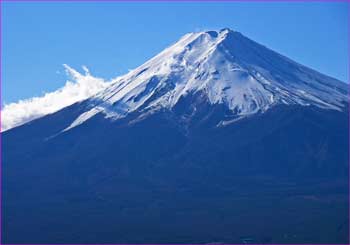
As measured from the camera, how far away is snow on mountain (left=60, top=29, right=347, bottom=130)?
343 feet

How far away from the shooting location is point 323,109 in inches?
4008

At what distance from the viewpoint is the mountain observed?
217 feet

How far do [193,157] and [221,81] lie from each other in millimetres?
21855

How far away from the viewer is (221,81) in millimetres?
109312

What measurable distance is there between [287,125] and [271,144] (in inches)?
179

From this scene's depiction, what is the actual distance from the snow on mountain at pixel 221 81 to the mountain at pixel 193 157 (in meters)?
0.28

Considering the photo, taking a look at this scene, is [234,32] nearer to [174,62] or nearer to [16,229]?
[174,62]

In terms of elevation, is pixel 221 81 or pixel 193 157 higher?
pixel 221 81

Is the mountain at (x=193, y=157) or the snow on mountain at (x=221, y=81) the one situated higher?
the snow on mountain at (x=221, y=81)

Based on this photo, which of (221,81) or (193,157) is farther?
(221,81)

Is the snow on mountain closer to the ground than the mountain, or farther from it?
farther from it

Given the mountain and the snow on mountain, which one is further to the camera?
the snow on mountain

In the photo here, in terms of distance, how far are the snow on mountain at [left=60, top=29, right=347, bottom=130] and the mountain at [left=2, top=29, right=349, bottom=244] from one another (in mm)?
279

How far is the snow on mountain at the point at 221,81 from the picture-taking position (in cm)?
10462
